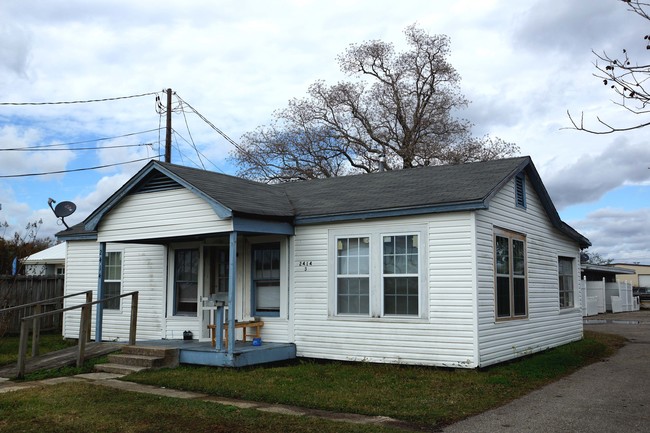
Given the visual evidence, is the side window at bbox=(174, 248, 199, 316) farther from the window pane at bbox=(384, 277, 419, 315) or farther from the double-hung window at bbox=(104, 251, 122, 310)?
the window pane at bbox=(384, 277, 419, 315)

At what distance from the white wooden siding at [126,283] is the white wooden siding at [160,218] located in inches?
65.2

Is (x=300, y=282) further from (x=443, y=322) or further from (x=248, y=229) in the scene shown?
(x=443, y=322)

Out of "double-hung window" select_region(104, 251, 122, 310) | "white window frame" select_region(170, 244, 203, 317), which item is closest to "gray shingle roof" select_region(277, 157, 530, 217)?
"white window frame" select_region(170, 244, 203, 317)

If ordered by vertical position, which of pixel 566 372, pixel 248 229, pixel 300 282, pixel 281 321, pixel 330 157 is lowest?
pixel 566 372

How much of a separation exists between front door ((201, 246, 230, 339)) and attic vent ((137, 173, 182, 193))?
190 cm

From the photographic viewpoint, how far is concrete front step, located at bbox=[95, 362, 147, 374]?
38.1 ft

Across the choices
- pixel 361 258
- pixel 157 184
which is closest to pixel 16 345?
pixel 157 184

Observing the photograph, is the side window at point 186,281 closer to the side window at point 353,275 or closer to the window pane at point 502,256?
the side window at point 353,275

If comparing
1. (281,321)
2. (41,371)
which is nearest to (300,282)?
(281,321)

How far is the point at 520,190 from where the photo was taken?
1358 centimetres

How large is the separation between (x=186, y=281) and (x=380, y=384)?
635cm

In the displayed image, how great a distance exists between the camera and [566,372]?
1197cm

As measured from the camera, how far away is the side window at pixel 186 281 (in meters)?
14.6

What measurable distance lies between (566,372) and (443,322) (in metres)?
2.77
